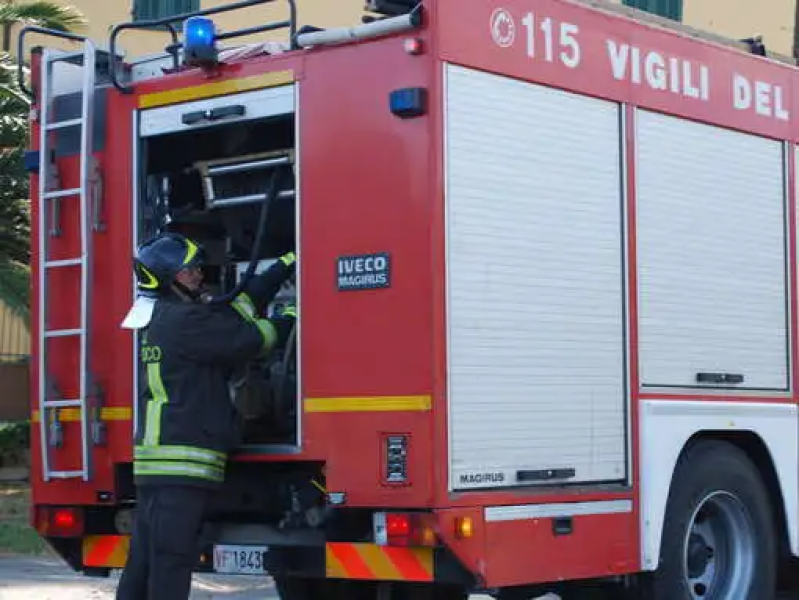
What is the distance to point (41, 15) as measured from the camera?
18.6 m

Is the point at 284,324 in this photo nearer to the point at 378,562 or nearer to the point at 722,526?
the point at 378,562

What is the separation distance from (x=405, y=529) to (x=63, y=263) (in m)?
2.42

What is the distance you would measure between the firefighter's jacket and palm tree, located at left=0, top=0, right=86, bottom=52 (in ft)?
39.2

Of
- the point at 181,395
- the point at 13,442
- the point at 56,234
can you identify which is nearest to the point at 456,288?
the point at 181,395

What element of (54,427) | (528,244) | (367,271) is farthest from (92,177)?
(528,244)

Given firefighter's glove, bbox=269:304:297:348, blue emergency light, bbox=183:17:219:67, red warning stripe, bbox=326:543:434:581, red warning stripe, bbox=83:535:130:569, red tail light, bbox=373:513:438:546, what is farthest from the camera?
red warning stripe, bbox=83:535:130:569

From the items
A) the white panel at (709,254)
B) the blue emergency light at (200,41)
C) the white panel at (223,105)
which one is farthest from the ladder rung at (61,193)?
the white panel at (709,254)

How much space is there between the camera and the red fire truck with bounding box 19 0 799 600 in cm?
658

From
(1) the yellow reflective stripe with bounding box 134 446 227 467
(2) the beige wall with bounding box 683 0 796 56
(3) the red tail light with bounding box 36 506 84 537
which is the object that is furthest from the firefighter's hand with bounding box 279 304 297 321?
(2) the beige wall with bounding box 683 0 796 56

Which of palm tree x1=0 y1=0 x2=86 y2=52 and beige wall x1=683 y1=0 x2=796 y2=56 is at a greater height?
beige wall x1=683 y1=0 x2=796 y2=56

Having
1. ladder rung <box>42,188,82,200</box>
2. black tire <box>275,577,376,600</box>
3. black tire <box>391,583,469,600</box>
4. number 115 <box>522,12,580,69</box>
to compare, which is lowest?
black tire <box>275,577,376,600</box>

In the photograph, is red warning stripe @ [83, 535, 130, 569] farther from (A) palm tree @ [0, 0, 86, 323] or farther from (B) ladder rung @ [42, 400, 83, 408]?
(A) palm tree @ [0, 0, 86, 323]

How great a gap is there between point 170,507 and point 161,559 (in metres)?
0.23

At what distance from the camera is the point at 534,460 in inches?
272
